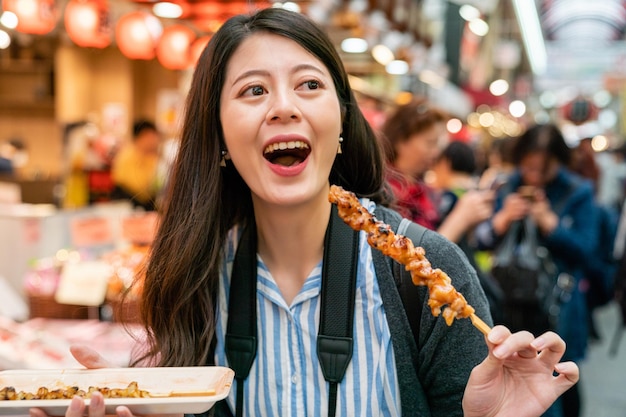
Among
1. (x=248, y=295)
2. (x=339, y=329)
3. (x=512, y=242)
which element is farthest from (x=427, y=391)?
(x=512, y=242)

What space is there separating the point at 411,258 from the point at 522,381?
370 millimetres

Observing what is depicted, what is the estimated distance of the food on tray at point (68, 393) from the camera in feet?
5.27

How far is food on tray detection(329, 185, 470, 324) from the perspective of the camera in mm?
1611

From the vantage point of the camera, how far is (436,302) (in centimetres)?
162

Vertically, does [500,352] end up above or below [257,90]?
below

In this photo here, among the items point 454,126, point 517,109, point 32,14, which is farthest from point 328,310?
point 517,109

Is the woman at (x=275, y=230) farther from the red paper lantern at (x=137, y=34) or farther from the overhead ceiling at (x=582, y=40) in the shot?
the overhead ceiling at (x=582, y=40)

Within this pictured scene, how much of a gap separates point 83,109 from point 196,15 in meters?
8.34

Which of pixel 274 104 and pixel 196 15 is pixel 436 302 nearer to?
pixel 274 104

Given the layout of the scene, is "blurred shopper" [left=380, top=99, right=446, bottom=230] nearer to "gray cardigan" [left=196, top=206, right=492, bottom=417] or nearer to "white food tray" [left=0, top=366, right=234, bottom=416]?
"gray cardigan" [left=196, top=206, right=492, bottom=417]

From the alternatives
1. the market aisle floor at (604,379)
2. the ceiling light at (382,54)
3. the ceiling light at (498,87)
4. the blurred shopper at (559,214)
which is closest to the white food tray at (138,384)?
the blurred shopper at (559,214)

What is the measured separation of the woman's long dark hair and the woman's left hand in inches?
30.6

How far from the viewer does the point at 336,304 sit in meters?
1.96

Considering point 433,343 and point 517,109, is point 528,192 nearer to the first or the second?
point 433,343
